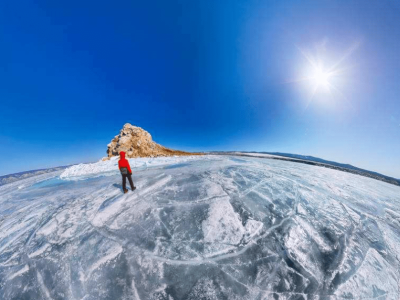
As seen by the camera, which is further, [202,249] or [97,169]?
[97,169]

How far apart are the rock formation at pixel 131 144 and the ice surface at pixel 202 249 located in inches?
652

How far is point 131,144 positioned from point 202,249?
828 inches

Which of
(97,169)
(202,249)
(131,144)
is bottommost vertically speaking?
(202,249)

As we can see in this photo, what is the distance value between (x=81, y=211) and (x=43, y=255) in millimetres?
1286

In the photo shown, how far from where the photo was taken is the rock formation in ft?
64.3

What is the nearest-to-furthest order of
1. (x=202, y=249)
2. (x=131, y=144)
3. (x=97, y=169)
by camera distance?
(x=202, y=249), (x=97, y=169), (x=131, y=144)

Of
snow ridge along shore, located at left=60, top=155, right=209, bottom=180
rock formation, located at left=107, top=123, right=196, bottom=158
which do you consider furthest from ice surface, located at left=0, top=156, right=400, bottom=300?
rock formation, located at left=107, top=123, right=196, bottom=158

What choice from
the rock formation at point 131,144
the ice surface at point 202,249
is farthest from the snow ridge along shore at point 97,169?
the rock formation at point 131,144

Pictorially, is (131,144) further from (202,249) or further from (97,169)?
(202,249)

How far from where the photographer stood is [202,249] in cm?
236

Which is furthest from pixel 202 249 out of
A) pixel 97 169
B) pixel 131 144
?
pixel 131 144

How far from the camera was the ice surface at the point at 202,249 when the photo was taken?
6.21 feet

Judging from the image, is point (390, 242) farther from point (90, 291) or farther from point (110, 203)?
point (110, 203)

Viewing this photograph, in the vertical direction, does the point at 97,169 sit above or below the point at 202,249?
above
